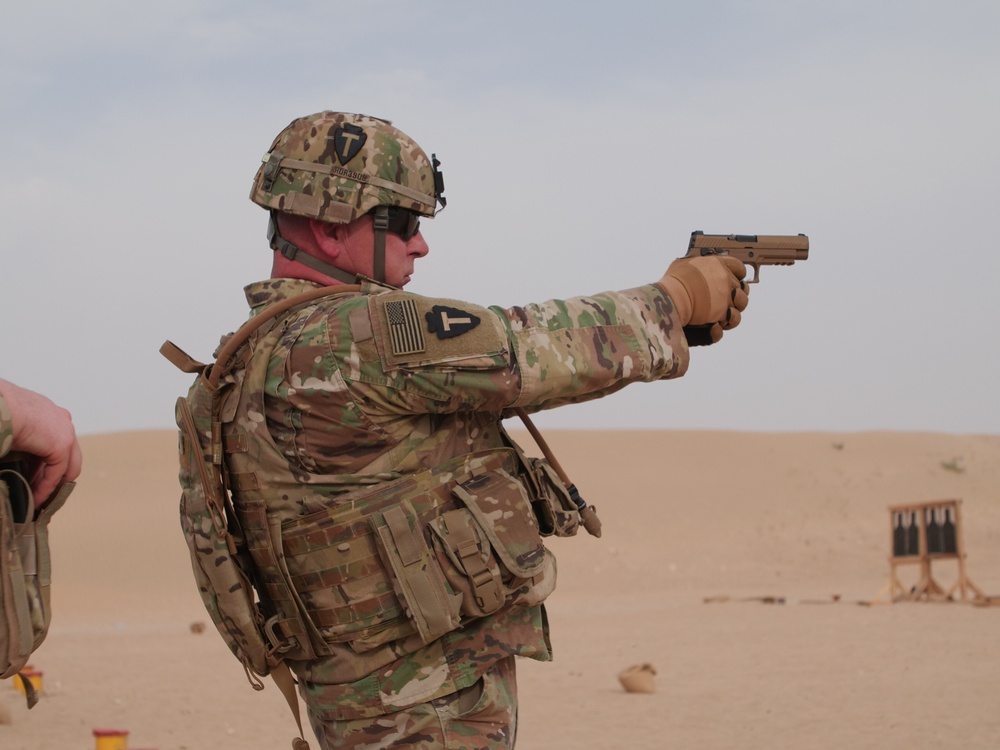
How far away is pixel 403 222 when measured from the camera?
11.2 feet

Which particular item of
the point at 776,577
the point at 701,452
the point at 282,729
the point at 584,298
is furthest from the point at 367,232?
the point at 701,452

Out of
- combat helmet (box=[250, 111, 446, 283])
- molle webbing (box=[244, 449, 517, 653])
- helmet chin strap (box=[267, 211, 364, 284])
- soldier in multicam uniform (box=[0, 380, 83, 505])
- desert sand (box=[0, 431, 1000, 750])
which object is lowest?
desert sand (box=[0, 431, 1000, 750])

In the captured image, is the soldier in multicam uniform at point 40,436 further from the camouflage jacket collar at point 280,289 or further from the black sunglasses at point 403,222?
the black sunglasses at point 403,222

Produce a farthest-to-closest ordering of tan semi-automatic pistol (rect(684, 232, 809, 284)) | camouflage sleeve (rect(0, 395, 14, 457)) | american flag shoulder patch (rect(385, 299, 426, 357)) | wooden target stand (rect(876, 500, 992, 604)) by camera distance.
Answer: wooden target stand (rect(876, 500, 992, 604))
tan semi-automatic pistol (rect(684, 232, 809, 284))
american flag shoulder patch (rect(385, 299, 426, 357))
camouflage sleeve (rect(0, 395, 14, 457))

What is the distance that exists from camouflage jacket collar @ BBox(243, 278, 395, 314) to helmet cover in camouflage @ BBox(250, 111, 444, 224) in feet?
0.60

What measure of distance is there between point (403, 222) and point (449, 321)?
62 centimetres

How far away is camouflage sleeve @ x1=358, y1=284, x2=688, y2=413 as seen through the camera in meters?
2.88

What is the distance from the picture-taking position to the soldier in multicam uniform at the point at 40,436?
7.49 feet

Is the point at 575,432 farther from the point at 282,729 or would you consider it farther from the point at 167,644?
the point at 282,729

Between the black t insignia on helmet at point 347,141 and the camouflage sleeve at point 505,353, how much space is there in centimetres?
55

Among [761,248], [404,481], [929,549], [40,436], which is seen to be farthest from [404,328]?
[929,549]

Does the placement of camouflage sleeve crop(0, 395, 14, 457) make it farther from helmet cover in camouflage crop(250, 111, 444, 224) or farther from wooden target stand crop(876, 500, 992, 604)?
wooden target stand crop(876, 500, 992, 604)

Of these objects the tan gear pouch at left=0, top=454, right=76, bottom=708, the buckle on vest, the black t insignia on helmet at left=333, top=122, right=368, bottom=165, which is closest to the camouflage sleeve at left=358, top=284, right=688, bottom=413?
the black t insignia on helmet at left=333, top=122, right=368, bottom=165

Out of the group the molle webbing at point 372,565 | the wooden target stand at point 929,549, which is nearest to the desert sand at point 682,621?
the wooden target stand at point 929,549
